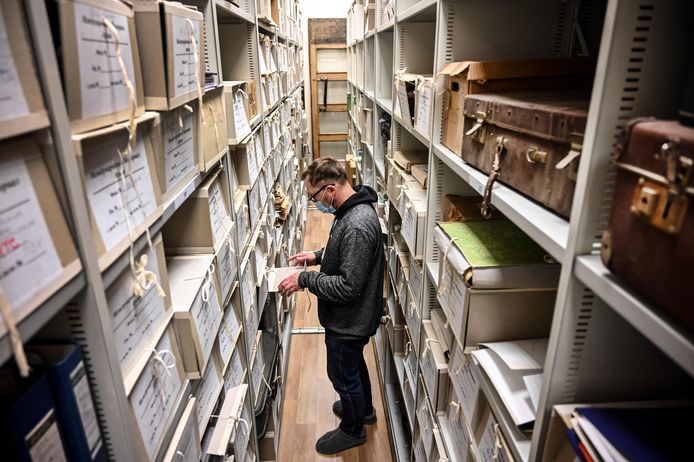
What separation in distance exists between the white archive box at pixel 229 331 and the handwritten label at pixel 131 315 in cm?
50

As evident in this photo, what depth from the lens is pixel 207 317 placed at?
3.87 ft

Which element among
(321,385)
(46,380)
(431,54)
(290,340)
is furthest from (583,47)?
(290,340)

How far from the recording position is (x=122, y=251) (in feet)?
2.36

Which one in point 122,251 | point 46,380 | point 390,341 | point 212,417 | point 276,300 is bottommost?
point 390,341

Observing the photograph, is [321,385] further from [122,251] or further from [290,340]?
[122,251]

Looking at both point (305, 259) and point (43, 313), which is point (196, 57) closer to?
point (43, 313)

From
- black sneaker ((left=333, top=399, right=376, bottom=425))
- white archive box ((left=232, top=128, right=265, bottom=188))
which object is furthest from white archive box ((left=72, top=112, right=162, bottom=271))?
black sneaker ((left=333, top=399, right=376, bottom=425))

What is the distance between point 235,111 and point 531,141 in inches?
43.2

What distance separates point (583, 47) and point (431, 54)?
116 centimetres

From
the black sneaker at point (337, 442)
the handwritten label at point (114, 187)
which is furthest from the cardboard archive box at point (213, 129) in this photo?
the black sneaker at point (337, 442)

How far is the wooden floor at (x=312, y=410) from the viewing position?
2479 mm

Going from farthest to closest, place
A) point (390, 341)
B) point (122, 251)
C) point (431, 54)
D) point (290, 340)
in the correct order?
point (290, 340) < point (390, 341) < point (431, 54) < point (122, 251)

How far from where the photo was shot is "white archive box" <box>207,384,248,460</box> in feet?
4.20

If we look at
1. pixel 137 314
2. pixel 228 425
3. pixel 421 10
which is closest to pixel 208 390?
pixel 228 425
